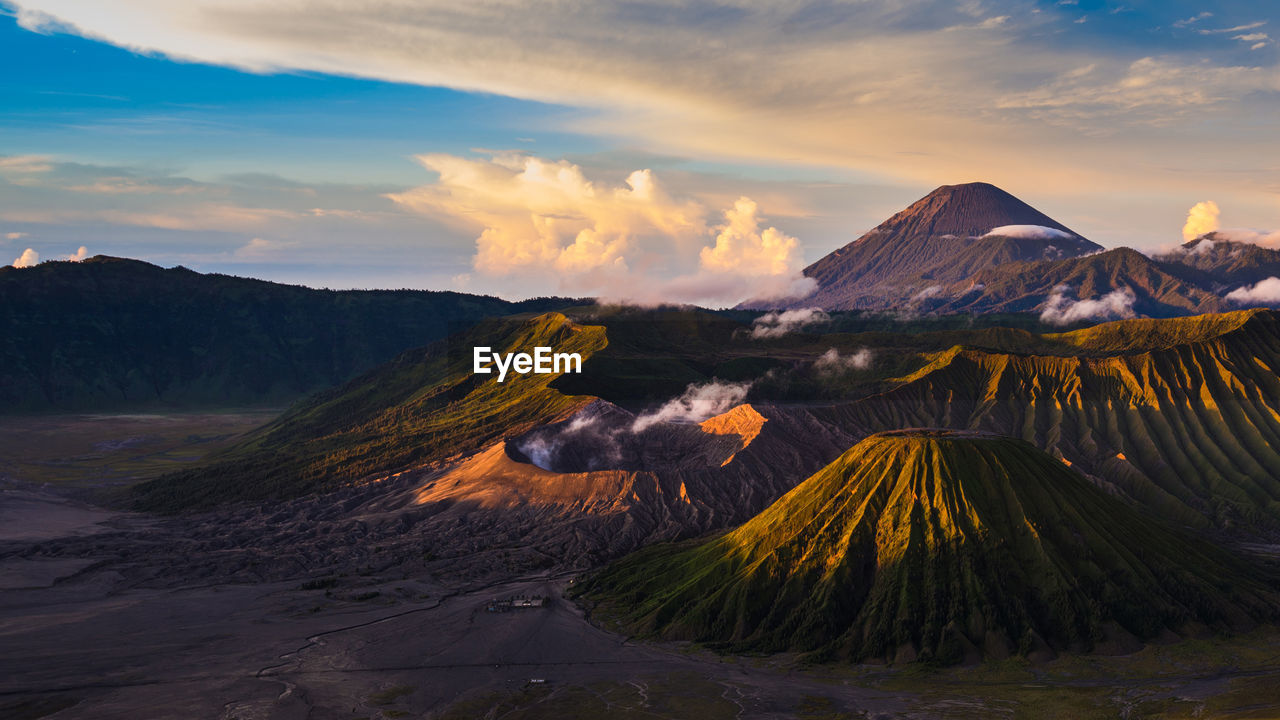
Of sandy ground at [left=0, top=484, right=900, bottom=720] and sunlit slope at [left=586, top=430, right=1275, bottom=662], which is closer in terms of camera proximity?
sandy ground at [left=0, top=484, right=900, bottom=720]

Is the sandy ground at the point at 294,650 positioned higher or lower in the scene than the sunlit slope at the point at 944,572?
lower

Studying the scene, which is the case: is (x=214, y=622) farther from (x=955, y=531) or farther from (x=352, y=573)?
(x=955, y=531)

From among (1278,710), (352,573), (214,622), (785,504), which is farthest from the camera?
(352,573)

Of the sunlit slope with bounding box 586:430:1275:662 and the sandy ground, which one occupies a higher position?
the sunlit slope with bounding box 586:430:1275:662

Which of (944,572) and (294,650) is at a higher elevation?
(944,572)

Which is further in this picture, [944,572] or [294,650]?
[944,572]

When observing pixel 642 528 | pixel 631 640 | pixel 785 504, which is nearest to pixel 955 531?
pixel 785 504

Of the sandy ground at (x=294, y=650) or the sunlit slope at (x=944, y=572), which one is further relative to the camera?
the sunlit slope at (x=944, y=572)

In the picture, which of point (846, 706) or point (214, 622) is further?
point (214, 622)
